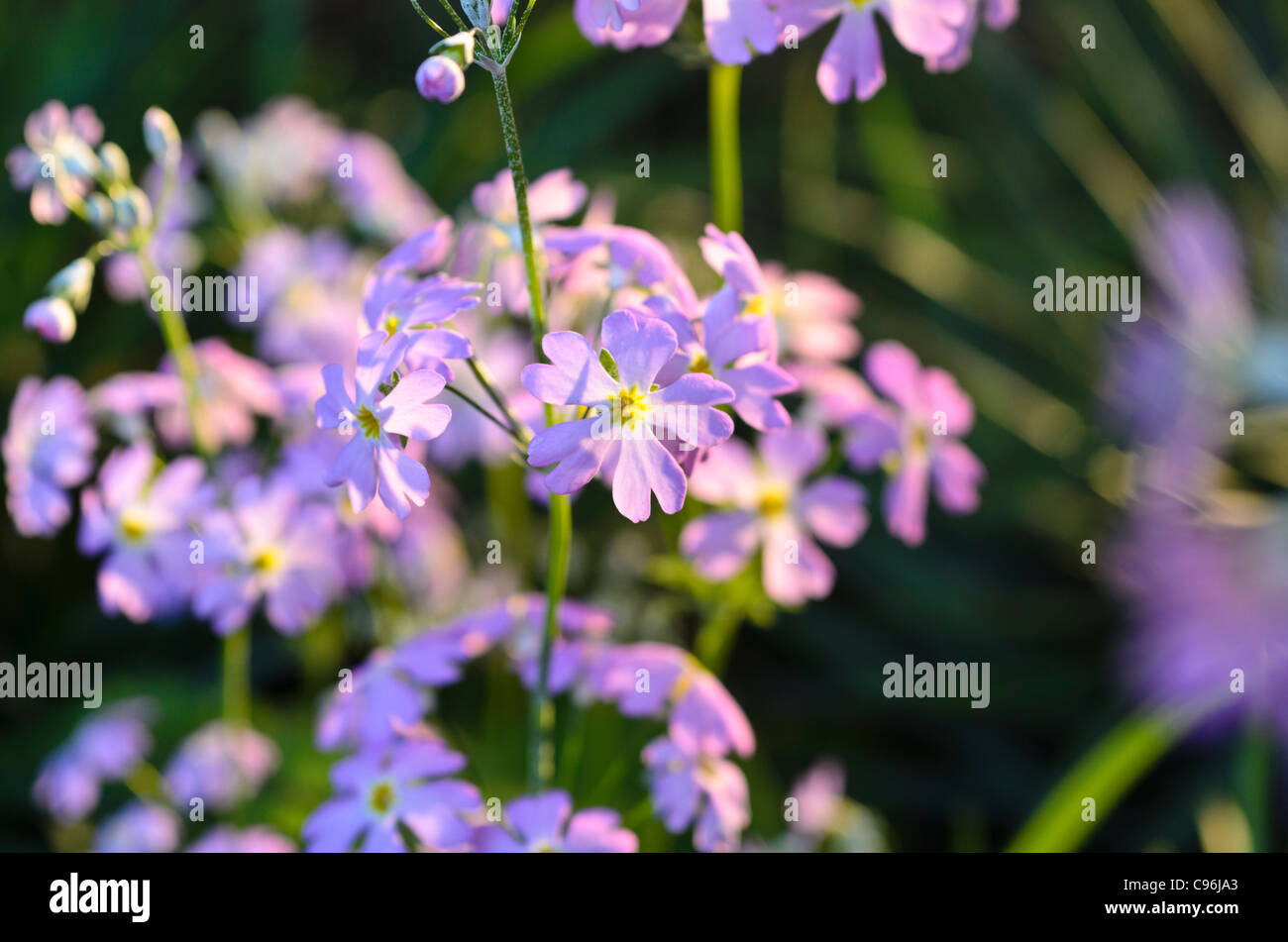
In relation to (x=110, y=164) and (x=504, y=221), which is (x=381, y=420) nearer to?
(x=504, y=221)

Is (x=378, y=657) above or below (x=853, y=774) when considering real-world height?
above

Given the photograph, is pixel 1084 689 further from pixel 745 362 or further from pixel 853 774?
pixel 745 362

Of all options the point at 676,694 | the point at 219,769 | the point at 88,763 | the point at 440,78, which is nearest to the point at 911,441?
the point at 676,694

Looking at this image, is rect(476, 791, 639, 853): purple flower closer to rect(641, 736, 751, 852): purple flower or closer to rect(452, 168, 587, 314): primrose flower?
rect(641, 736, 751, 852): purple flower

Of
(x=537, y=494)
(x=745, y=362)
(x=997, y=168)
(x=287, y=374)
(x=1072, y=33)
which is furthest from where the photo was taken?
(x=1072, y=33)

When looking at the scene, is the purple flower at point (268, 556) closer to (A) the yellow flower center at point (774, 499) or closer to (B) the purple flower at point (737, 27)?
(A) the yellow flower center at point (774, 499)

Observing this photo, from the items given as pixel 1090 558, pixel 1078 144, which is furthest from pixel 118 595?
pixel 1078 144

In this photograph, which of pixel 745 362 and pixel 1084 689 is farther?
pixel 1084 689
